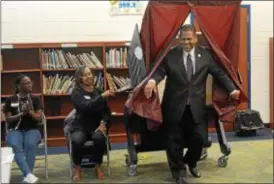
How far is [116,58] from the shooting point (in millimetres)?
5906

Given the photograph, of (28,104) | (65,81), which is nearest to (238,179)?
(28,104)

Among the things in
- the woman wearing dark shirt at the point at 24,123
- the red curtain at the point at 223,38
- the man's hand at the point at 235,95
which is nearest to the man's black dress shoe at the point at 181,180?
the red curtain at the point at 223,38

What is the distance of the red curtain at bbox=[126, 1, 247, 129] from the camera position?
374 cm

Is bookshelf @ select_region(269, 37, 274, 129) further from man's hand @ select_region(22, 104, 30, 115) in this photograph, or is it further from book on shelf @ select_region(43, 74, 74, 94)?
man's hand @ select_region(22, 104, 30, 115)

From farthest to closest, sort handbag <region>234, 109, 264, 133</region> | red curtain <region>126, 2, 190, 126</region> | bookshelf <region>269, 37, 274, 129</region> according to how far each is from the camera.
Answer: bookshelf <region>269, 37, 274, 129</region> → handbag <region>234, 109, 264, 133</region> → red curtain <region>126, 2, 190, 126</region>

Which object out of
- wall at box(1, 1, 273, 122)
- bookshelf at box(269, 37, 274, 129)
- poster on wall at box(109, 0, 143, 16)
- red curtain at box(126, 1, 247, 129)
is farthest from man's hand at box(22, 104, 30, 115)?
bookshelf at box(269, 37, 274, 129)

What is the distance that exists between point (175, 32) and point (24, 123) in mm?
1829

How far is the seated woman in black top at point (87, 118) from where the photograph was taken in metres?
3.96

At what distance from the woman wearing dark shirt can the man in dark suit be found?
1267 millimetres

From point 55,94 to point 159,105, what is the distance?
244cm

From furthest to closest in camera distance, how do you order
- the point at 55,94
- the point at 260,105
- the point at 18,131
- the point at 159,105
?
the point at 260,105
the point at 55,94
the point at 18,131
the point at 159,105

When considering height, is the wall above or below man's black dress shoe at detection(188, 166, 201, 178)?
above

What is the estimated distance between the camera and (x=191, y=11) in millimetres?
3785

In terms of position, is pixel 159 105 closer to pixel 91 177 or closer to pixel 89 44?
pixel 91 177
